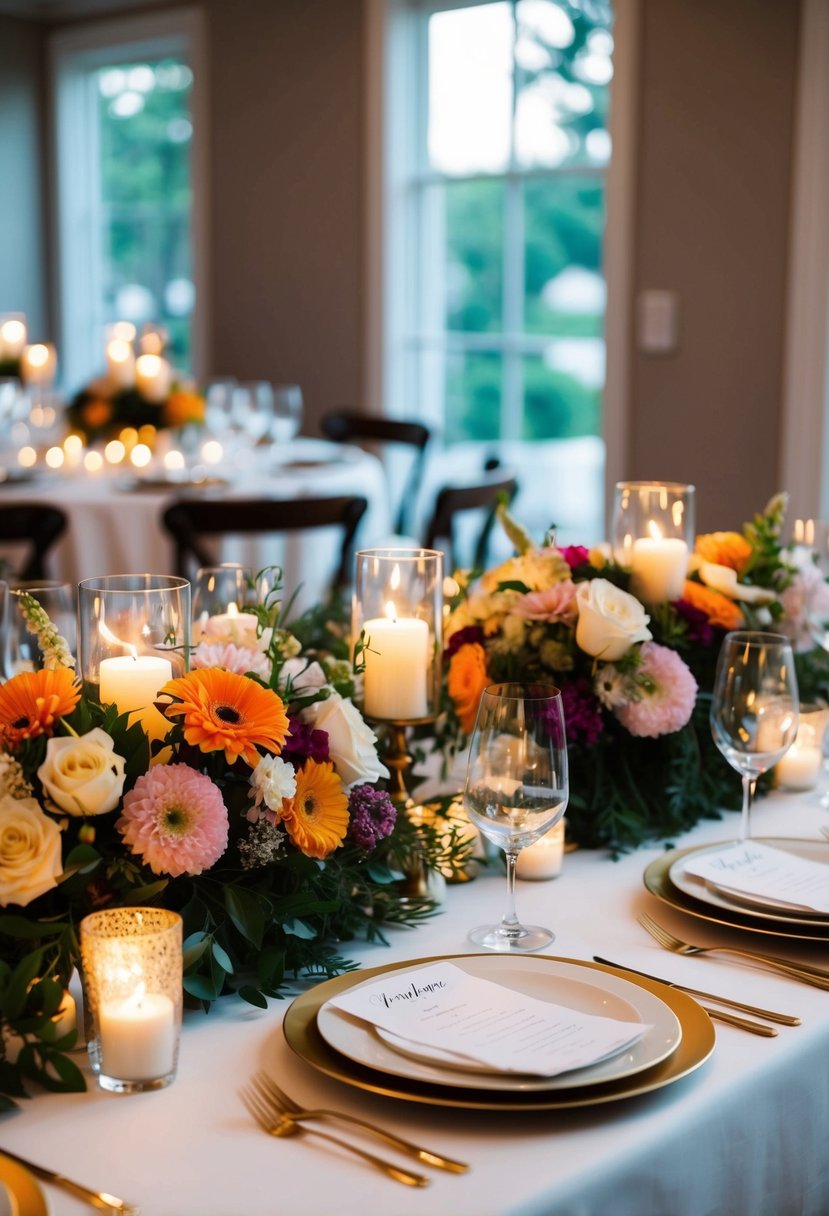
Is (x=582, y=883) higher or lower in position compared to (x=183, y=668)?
lower

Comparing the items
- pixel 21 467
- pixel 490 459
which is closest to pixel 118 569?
pixel 21 467

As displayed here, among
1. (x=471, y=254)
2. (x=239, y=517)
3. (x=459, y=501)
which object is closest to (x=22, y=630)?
(x=239, y=517)

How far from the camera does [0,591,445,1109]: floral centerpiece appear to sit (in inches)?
36.3

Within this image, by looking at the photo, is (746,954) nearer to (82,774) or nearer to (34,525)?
(82,774)

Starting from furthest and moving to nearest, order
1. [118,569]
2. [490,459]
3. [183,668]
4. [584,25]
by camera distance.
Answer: [584,25] < [490,459] < [118,569] < [183,668]

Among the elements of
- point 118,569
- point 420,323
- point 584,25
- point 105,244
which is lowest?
point 118,569

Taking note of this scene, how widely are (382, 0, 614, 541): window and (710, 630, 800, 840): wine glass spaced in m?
3.23

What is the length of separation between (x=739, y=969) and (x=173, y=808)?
461 mm

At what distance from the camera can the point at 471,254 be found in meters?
4.94

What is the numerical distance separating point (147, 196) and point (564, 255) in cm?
234

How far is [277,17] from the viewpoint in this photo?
16.9 feet

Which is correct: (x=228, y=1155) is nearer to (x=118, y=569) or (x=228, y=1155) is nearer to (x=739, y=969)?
(x=739, y=969)

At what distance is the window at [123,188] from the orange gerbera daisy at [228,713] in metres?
4.90

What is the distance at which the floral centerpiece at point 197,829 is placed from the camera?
0.92m
